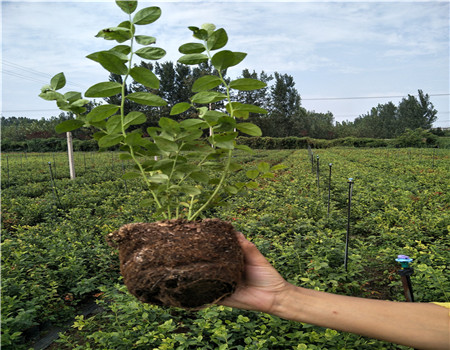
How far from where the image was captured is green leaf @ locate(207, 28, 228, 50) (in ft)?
4.10

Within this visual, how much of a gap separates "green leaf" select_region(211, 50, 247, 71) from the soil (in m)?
0.59

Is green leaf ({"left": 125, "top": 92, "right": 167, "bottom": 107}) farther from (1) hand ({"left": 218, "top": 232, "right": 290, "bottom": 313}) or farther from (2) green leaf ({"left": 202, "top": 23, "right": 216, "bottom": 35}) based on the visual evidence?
(1) hand ({"left": 218, "top": 232, "right": 290, "bottom": 313})

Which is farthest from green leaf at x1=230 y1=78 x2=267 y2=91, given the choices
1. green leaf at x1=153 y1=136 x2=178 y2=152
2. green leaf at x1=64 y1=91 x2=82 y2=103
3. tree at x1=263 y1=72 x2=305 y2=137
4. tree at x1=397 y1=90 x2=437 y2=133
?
tree at x1=397 y1=90 x2=437 y2=133

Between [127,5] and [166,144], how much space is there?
1.79ft

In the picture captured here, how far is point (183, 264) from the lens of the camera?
103 cm

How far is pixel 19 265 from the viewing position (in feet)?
11.1

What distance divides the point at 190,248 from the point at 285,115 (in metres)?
47.2

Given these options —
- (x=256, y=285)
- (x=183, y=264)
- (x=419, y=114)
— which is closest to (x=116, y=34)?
(x=183, y=264)

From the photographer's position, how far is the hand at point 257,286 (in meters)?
1.06

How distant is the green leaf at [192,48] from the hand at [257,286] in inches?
28.1

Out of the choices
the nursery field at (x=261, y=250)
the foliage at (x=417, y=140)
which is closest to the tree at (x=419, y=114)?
the foliage at (x=417, y=140)

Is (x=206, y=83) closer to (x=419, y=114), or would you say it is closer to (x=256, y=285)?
(x=256, y=285)

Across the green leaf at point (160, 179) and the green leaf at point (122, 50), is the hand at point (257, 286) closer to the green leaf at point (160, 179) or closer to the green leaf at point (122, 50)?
the green leaf at point (160, 179)

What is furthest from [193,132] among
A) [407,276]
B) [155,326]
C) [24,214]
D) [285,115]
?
[285,115]
